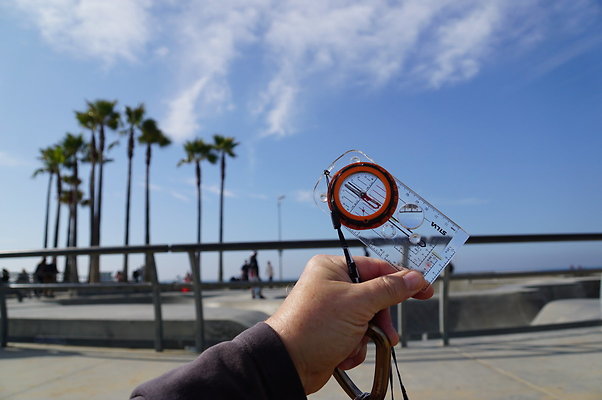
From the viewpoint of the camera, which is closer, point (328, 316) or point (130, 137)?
point (328, 316)

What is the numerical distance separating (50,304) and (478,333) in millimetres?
5292

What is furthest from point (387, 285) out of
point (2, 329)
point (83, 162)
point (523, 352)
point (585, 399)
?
point (83, 162)

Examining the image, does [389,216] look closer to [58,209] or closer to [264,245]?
Answer: [264,245]

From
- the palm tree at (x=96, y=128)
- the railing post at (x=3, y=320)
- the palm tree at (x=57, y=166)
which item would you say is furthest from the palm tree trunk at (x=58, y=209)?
the railing post at (x=3, y=320)

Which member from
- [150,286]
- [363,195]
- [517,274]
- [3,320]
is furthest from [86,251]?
[517,274]

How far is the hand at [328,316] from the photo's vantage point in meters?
0.77

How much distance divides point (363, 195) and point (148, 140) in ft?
103

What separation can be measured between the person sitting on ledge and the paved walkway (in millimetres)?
1559

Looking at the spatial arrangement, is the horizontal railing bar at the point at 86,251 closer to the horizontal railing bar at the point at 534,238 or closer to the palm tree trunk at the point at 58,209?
the horizontal railing bar at the point at 534,238

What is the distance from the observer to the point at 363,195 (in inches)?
35.4

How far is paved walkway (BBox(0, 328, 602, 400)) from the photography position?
7.30ft

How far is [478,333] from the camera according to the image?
3.50m

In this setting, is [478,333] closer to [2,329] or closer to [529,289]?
[2,329]

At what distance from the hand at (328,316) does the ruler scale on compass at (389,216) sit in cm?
8
